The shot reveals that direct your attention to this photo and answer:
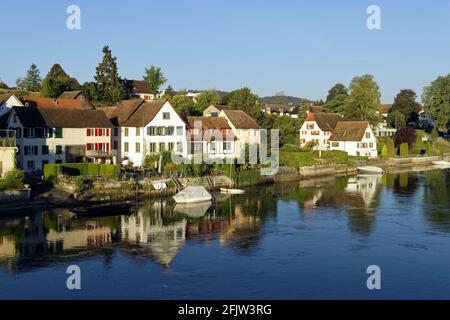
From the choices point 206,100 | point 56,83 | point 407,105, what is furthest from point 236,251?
point 407,105

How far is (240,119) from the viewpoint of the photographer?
78062mm

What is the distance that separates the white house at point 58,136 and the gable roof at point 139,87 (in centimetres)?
4590

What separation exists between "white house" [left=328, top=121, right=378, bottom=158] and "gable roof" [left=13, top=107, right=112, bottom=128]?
147 ft

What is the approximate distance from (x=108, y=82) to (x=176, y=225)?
5620 centimetres

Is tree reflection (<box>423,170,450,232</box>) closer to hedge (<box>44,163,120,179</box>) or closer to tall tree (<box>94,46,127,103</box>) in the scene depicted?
hedge (<box>44,163,120,179</box>)

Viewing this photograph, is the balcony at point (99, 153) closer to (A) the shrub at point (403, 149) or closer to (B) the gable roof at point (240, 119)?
(B) the gable roof at point (240, 119)

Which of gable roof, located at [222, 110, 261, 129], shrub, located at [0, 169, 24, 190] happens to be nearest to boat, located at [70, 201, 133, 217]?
shrub, located at [0, 169, 24, 190]

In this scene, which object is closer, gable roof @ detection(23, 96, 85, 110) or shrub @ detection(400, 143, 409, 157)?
gable roof @ detection(23, 96, 85, 110)

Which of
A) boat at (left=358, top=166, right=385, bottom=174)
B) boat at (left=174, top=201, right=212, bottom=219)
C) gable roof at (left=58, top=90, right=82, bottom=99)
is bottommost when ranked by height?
boat at (left=174, top=201, right=212, bottom=219)

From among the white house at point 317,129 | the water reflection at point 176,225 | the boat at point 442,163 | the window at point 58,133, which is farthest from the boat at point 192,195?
the boat at point 442,163

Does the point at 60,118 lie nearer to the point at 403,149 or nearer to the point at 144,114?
the point at 144,114

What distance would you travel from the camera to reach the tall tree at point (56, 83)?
91375 mm

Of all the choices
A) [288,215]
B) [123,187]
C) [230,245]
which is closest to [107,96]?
[123,187]

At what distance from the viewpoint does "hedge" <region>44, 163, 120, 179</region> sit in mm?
51844
